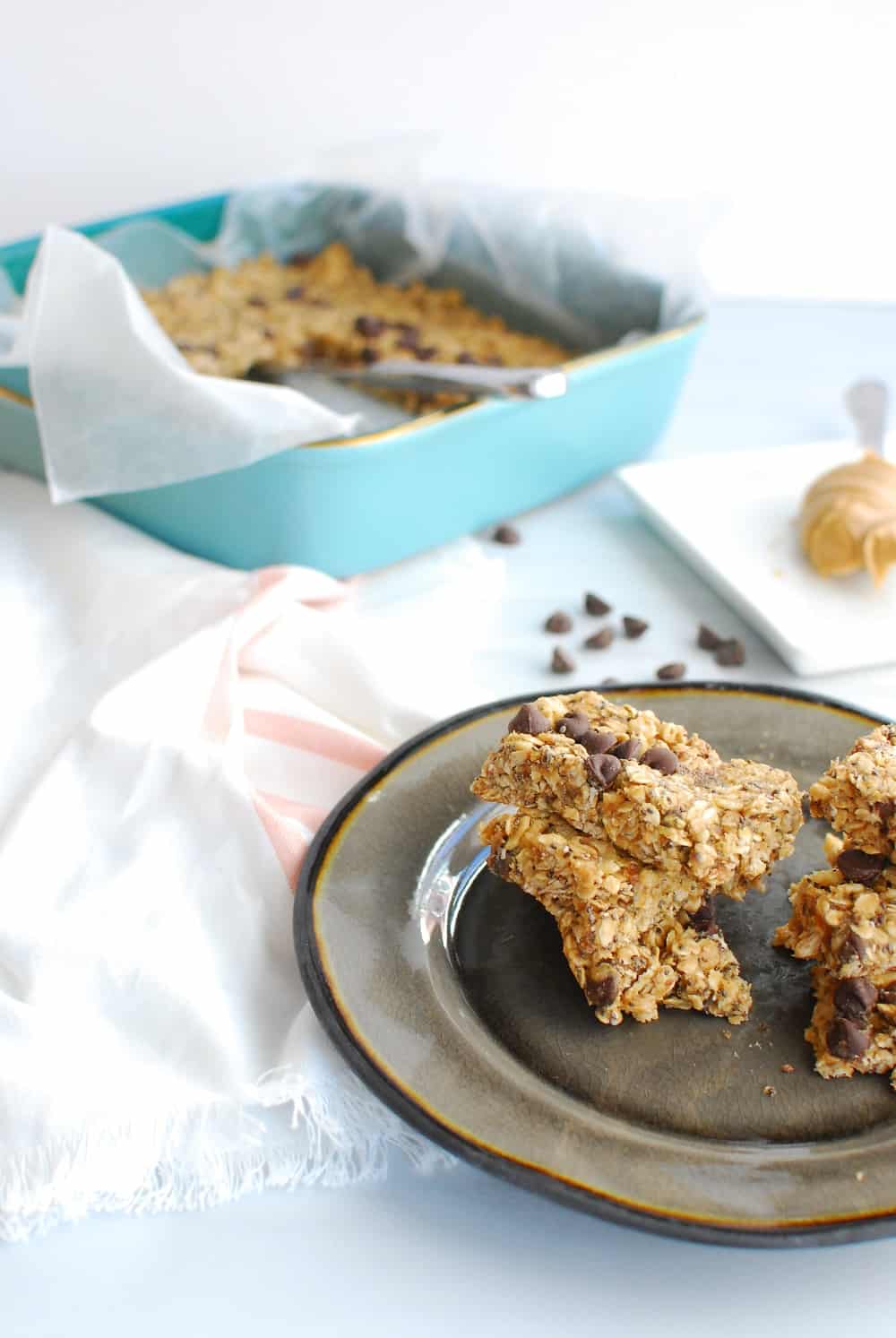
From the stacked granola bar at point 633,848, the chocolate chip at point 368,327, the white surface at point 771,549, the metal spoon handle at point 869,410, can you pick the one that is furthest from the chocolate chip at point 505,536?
the stacked granola bar at point 633,848

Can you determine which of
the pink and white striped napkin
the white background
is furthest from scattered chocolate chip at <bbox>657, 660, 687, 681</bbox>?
the white background

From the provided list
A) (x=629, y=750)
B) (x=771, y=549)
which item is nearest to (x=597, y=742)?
(x=629, y=750)

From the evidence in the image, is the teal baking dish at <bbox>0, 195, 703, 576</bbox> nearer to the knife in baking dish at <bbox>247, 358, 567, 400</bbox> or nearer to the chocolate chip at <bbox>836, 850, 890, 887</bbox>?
the knife in baking dish at <bbox>247, 358, 567, 400</bbox>

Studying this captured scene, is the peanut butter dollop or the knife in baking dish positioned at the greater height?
the knife in baking dish

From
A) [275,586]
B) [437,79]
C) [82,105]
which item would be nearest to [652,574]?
[275,586]

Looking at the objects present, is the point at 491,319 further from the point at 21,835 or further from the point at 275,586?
the point at 21,835

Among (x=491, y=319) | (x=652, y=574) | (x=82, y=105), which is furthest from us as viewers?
(x=82, y=105)

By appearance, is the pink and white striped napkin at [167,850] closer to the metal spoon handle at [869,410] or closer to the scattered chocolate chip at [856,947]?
the scattered chocolate chip at [856,947]
